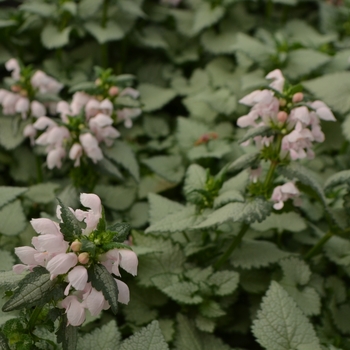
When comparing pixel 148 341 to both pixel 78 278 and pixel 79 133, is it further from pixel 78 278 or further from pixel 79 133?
pixel 79 133

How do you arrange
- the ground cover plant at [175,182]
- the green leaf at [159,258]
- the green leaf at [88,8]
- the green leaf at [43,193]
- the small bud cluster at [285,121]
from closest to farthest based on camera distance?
the ground cover plant at [175,182]
the small bud cluster at [285,121]
the green leaf at [159,258]
the green leaf at [43,193]
the green leaf at [88,8]

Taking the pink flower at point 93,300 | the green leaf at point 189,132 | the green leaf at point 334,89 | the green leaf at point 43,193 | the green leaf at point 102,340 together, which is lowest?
the green leaf at point 43,193

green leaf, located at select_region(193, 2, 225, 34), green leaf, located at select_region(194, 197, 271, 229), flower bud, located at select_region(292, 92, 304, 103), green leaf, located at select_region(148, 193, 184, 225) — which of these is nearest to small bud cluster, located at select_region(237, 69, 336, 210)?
flower bud, located at select_region(292, 92, 304, 103)

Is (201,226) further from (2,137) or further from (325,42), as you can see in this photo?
(325,42)

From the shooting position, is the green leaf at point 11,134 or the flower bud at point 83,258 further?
the green leaf at point 11,134

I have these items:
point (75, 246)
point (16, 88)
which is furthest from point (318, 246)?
point (16, 88)

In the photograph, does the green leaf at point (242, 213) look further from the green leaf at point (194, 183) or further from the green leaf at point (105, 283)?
the green leaf at point (105, 283)

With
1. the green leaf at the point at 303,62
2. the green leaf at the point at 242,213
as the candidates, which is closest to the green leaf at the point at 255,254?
the green leaf at the point at 242,213
